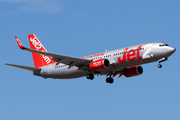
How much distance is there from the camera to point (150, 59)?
51.0m

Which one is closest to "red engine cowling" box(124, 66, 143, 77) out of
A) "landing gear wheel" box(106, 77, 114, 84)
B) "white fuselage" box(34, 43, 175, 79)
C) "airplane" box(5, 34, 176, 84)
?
"airplane" box(5, 34, 176, 84)

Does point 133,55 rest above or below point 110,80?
above

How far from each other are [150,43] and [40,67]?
64.0ft

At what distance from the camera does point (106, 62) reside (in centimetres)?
5247

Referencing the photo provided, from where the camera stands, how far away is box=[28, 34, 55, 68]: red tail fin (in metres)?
63.1

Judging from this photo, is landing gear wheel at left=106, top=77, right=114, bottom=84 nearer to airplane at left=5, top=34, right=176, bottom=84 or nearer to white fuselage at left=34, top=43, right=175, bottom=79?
airplane at left=5, top=34, right=176, bottom=84

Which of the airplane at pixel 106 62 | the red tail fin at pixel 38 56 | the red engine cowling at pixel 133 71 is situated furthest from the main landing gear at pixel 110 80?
the red tail fin at pixel 38 56

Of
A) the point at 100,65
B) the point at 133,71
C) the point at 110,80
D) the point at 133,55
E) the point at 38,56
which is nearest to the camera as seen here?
the point at 133,55

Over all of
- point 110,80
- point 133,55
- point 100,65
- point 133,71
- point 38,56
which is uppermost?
point 38,56

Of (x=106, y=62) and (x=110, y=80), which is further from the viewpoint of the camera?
(x=110, y=80)

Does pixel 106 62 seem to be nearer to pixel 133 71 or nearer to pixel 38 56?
pixel 133 71

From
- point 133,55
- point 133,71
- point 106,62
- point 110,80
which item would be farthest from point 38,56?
point 133,55

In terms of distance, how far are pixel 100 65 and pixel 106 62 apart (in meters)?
0.98

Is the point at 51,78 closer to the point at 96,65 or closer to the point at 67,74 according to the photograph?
the point at 67,74
